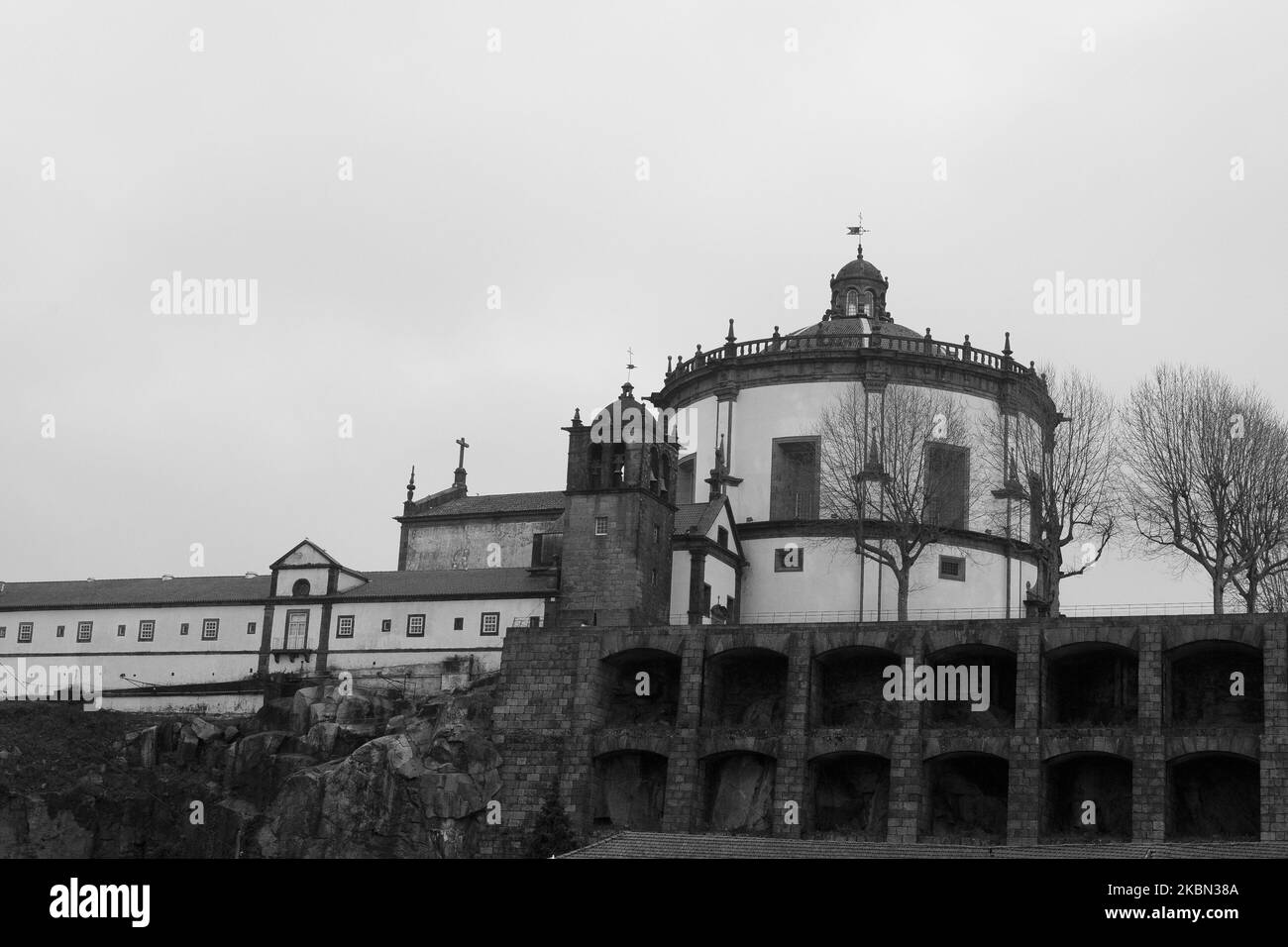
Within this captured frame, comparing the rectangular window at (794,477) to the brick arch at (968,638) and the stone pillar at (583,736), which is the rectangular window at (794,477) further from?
the brick arch at (968,638)

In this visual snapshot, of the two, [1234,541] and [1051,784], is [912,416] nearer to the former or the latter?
[1234,541]

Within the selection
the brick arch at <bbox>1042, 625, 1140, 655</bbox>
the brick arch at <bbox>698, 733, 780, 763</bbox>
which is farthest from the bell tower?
the brick arch at <bbox>1042, 625, 1140, 655</bbox>

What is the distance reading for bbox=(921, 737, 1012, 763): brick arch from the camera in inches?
2176

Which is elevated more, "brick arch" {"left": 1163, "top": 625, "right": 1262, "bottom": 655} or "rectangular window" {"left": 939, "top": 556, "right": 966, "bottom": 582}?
"rectangular window" {"left": 939, "top": 556, "right": 966, "bottom": 582}

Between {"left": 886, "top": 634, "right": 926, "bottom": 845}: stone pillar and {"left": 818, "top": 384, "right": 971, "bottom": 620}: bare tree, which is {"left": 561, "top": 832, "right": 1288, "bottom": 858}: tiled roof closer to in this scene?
{"left": 886, "top": 634, "right": 926, "bottom": 845}: stone pillar

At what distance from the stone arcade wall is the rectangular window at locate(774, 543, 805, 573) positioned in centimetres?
899

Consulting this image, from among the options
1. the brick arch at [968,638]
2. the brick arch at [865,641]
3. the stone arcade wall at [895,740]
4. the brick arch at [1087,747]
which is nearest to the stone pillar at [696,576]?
the stone arcade wall at [895,740]

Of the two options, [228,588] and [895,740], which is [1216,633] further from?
[228,588]

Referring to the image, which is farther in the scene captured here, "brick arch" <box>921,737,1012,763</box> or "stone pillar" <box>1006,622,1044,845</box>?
"brick arch" <box>921,737,1012,763</box>

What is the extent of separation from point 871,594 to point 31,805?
32065 mm

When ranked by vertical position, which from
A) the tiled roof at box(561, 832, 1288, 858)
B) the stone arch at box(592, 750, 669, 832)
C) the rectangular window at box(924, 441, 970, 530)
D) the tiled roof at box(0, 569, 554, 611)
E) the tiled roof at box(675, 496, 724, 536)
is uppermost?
the rectangular window at box(924, 441, 970, 530)

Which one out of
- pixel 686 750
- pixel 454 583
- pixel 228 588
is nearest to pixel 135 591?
pixel 228 588

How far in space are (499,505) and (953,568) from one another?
19986 mm

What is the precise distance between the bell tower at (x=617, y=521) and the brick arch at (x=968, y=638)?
34.4ft
